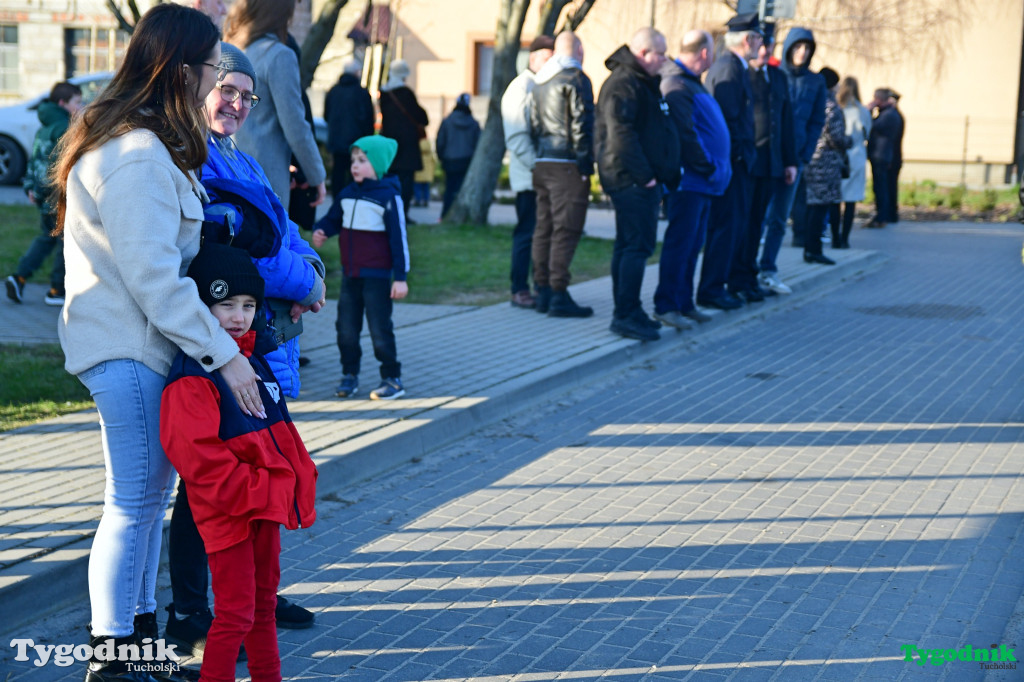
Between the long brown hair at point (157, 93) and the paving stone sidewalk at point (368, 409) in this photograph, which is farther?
the paving stone sidewalk at point (368, 409)

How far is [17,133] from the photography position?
20844 millimetres

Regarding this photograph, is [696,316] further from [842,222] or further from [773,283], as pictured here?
[842,222]

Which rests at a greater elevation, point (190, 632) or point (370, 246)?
point (370, 246)

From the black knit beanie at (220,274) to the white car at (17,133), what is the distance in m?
18.6

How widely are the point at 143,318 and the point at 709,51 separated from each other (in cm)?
727

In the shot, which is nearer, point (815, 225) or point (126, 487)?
point (126, 487)

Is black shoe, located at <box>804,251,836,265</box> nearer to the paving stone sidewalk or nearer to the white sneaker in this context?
the white sneaker

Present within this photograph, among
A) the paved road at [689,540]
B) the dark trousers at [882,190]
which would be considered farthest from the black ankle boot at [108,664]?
the dark trousers at [882,190]

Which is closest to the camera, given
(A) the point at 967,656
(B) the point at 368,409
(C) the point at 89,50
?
(A) the point at 967,656

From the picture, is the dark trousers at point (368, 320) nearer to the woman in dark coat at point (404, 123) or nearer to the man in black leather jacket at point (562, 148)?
the man in black leather jacket at point (562, 148)

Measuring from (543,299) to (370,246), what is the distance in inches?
144

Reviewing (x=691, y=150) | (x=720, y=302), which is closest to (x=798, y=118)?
(x=720, y=302)

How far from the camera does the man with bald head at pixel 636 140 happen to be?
8.92 metres

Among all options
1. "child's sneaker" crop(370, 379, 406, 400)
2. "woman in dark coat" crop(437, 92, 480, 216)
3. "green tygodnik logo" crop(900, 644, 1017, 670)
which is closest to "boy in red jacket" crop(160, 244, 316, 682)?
"green tygodnik logo" crop(900, 644, 1017, 670)
